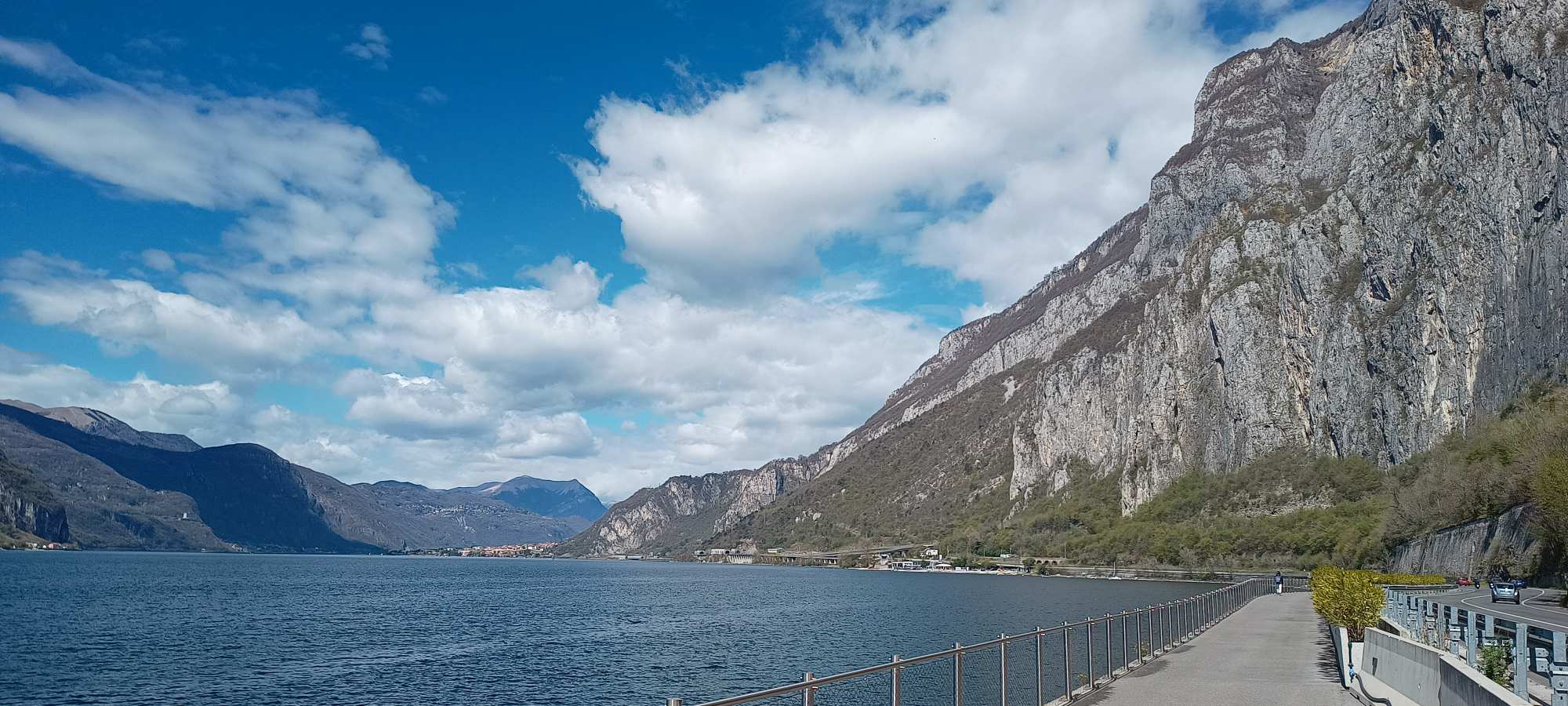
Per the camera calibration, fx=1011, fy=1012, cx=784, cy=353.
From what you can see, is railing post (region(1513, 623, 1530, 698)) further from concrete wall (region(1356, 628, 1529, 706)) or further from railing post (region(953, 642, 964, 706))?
railing post (region(953, 642, 964, 706))

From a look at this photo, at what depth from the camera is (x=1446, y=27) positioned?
482 ft

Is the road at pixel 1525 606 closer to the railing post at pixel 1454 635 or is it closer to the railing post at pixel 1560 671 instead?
the railing post at pixel 1454 635

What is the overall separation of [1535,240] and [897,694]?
11961cm

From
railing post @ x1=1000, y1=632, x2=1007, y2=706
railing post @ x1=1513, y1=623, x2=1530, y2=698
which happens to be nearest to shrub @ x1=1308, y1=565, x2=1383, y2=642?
railing post @ x1=1000, y1=632, x2=1007, y2=706

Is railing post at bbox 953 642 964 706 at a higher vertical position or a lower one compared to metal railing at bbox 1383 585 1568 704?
lower

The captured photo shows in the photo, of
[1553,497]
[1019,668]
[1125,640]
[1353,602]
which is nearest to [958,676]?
[1125,640]

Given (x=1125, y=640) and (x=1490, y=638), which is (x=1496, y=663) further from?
(x=1125, y=640)

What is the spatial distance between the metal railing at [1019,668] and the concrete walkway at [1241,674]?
63 centimetres

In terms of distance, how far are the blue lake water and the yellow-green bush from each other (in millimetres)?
9861

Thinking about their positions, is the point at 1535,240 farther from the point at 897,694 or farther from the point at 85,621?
the point at 85,621

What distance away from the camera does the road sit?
96.4ft

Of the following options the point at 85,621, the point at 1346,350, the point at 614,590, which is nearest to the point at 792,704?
the point at 85,621

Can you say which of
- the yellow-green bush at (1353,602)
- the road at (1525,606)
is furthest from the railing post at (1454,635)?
the road at (1525,606)

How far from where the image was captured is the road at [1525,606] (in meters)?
29.4
